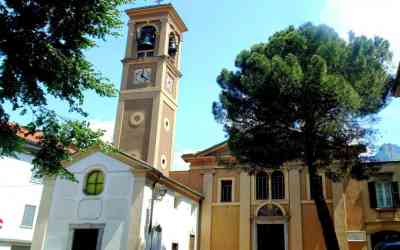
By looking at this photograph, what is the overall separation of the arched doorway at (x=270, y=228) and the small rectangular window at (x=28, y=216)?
1236cm

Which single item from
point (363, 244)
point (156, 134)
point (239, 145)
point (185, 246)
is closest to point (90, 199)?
point (185, 246)

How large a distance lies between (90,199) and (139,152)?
8.83 m

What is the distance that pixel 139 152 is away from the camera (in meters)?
27.5

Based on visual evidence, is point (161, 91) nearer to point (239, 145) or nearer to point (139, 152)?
point (139, 152)

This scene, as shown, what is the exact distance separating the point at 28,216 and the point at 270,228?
13.4 meters

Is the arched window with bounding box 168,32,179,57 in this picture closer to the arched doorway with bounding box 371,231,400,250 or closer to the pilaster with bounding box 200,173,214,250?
the pilaster with bounding box 200,173,214,250

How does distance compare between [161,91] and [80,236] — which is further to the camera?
[161,91]

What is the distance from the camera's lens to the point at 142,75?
30.2 meters

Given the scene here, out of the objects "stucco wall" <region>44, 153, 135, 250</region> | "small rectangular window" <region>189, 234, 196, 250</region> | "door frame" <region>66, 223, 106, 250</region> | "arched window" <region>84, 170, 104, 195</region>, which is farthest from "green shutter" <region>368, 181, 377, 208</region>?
"arched window" <region>84, 170, 104, 195</region>

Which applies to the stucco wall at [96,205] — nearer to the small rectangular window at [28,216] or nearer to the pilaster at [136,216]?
the pilaster at [136,216]

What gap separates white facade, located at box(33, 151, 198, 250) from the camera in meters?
17.8

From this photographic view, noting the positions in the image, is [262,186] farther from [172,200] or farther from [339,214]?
[172,200]

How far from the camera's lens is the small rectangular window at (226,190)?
78.9 ft

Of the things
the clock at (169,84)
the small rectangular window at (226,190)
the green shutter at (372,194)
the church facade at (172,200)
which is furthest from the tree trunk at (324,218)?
the clock at (169,84)
